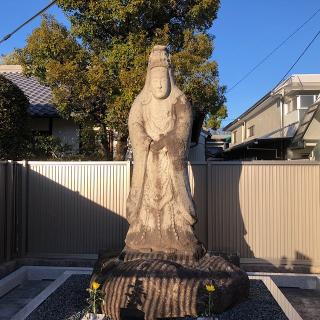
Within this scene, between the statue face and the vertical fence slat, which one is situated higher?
the statue face

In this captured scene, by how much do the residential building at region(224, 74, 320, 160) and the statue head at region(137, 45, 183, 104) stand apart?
308 inches

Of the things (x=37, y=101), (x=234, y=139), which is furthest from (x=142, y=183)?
(x=234, y=139)

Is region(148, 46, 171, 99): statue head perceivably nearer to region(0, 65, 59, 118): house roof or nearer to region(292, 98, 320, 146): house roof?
region(292, 98, 320, 146): house roof

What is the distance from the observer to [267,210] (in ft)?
29.4

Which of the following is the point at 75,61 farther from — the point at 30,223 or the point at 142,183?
the point at 142,183

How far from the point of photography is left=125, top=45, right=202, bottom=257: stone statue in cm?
684

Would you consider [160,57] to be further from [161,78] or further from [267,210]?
[267,210]

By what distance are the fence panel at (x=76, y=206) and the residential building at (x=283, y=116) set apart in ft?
23.0

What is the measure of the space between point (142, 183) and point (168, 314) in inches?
84.6

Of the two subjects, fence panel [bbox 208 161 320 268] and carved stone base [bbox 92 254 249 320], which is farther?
fence panel [bbox 208 161 320 268]

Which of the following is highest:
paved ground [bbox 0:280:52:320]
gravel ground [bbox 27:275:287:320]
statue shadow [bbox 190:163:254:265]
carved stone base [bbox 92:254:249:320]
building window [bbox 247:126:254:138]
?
building window [bbox 247:126:254:138]

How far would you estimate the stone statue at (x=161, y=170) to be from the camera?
6840mm

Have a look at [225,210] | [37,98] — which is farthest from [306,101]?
[225,210]

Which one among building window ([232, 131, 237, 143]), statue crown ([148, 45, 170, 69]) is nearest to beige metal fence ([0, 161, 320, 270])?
statue crown ([148, 45, 170, 69])
